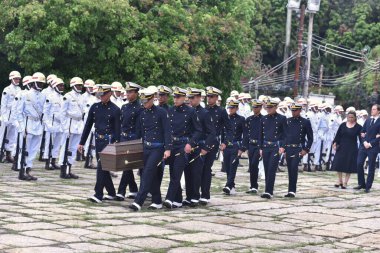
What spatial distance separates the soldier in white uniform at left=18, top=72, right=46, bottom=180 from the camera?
1689 cm

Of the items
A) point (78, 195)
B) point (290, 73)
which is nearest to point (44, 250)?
point (78, 195)

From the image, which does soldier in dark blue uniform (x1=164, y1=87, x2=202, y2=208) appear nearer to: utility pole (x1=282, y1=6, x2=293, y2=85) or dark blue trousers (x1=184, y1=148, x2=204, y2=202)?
dark blue trousers (x1=184, y1=148, x2=204, y2=202)

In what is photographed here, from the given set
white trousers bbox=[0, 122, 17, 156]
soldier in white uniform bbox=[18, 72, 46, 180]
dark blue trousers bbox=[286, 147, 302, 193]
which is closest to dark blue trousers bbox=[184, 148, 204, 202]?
dark blue trousers bbox=[286, 147, 302, 193]

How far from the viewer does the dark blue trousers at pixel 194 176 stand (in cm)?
1445

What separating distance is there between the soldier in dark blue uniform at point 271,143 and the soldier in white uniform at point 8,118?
20.0 feet

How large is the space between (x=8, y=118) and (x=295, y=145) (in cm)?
687

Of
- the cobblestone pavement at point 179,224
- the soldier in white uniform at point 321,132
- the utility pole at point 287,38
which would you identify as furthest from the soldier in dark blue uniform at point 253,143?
the utility pole at point 287,38

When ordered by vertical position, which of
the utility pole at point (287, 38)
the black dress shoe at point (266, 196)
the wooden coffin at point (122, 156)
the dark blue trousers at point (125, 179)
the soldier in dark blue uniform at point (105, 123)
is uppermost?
the utility pole at point (287, 38)

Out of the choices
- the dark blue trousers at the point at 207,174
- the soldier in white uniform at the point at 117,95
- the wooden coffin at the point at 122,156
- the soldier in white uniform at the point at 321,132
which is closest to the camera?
the wooden coffin at the point at 122,156

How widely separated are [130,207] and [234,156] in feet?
13.6

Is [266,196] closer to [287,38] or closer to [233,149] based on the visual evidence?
[233,149]

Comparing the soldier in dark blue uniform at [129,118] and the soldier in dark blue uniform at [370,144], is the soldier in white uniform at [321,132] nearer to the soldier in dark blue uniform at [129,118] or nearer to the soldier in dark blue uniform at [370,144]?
the soldier in dark blue uniform at [370,144]

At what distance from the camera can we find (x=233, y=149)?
17016 millimetres

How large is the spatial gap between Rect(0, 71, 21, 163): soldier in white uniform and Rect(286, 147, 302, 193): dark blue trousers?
21.3 ft
